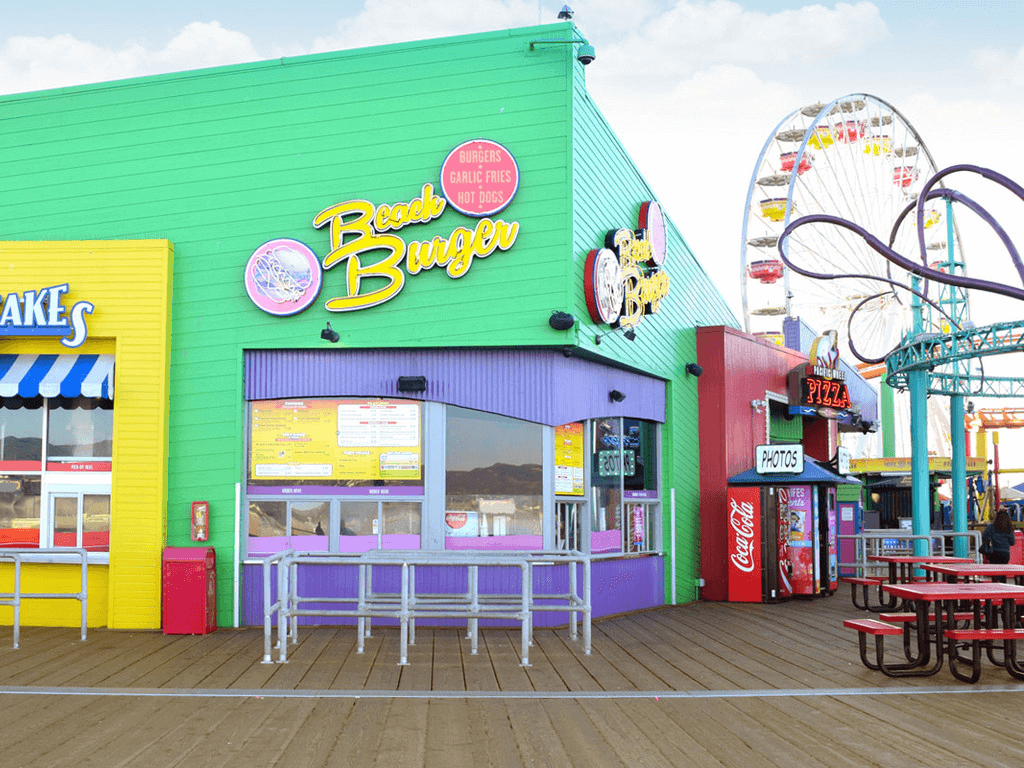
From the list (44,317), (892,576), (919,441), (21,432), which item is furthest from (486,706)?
(919,441)

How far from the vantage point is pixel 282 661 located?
8781mm

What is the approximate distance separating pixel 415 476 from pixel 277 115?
14.5ft

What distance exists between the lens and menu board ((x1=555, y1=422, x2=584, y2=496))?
11727mm

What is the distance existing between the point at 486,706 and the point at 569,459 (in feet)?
16.9

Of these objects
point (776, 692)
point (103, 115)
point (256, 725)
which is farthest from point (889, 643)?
point (103, 115)

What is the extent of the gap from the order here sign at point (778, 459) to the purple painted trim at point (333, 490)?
5614mm

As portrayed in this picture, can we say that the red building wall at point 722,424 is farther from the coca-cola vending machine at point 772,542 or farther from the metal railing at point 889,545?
the metal railing at point 889,545

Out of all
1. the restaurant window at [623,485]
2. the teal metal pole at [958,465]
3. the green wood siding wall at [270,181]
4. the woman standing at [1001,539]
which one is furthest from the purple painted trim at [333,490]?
the teal metal pole at [958,465]

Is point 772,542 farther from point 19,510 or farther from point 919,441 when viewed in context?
point 19,510

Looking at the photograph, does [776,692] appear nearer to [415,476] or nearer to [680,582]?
[415,476]

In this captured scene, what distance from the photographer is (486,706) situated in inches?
276

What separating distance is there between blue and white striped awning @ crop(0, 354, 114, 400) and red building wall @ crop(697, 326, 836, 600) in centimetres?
840

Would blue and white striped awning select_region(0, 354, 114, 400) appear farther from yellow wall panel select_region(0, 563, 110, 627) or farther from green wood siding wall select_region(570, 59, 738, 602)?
green wood siding wall select_region(570, 59, 738, 602)

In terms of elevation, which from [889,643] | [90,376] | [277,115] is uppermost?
[277,115]
